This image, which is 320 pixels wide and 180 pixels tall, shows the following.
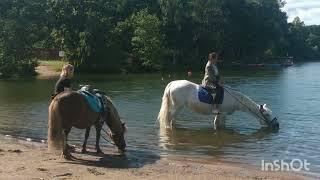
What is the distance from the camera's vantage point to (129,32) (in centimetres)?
7612

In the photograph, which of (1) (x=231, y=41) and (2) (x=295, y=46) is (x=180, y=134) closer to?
(1) (x=231, y=41)

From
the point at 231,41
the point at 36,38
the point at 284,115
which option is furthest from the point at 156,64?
the point at 284,115

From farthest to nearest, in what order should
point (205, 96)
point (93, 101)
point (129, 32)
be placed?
point (129, 32) → point (205, 96) → point (93, 101)

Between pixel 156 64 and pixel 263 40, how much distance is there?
1618 inches

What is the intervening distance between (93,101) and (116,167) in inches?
79.4

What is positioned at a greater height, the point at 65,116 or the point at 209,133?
the point at 65,116

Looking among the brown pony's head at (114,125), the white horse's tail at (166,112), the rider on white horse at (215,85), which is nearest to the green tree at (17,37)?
the white horse's tail at (166,112)

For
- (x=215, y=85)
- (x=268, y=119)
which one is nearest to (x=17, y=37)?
(x=215, y=85)

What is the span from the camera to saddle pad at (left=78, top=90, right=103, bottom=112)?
13.3m

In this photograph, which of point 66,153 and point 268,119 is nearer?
point 66,153

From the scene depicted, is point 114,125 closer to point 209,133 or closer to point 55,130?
point 55,130

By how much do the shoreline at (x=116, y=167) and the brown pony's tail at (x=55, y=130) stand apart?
35cm

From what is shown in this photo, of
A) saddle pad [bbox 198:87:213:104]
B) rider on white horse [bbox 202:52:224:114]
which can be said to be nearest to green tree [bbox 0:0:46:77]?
saddle pad [bbox 198:87:213:104]

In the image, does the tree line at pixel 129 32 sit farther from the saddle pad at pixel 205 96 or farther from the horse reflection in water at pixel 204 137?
the horse reflection in water at pixel 204 137
